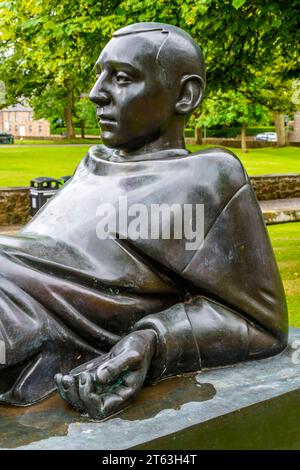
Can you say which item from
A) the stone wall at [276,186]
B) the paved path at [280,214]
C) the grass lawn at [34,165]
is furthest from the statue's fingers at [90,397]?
the grass lawn at [34,165]

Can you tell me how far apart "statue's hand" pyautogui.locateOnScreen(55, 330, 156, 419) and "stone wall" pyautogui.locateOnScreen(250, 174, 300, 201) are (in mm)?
18981

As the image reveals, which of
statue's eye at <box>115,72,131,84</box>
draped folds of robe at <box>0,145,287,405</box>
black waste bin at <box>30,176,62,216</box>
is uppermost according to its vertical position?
statue's eye at <box>115,72,131,84</box>

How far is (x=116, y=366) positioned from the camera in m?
2.81

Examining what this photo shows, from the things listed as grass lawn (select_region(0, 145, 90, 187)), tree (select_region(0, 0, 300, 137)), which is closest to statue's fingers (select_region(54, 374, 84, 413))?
tree (select_region(0, 0, 300, 137))

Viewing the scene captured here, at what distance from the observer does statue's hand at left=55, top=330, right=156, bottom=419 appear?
281cm

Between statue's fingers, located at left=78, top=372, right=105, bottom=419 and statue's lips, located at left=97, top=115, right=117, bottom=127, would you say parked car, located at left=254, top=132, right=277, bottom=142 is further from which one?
statue's fingers, located at left=78, top=372, right=105, bottom=419

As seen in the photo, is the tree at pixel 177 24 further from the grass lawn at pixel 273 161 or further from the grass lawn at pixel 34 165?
the grass lawn at pixel 273 161

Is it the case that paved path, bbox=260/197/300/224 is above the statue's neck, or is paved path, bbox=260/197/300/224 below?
below

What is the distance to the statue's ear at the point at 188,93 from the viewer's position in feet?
11.4

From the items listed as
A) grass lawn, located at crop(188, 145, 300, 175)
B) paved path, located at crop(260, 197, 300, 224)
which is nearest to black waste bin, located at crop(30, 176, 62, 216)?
paved path, located at crop(260, 197, 300, 224)

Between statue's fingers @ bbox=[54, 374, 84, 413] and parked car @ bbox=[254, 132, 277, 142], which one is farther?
parked car @ bbox=[254, 132, 277, 142]

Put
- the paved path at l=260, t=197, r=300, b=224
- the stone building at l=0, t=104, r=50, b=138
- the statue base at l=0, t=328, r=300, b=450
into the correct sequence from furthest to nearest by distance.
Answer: the stone building at l=0, t=104, r=50, b=138 → the paved path at l=260, t=197, r=300, b=224 → the statue base at l=0, t=328, r=300, b=450

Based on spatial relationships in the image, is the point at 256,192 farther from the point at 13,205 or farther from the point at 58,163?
the point at 58,163

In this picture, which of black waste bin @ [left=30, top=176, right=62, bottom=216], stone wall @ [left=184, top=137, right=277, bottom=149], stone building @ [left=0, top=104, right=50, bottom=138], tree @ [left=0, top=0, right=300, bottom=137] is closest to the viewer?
tree @ [left=0, top=0, right=300, bottom=137]
